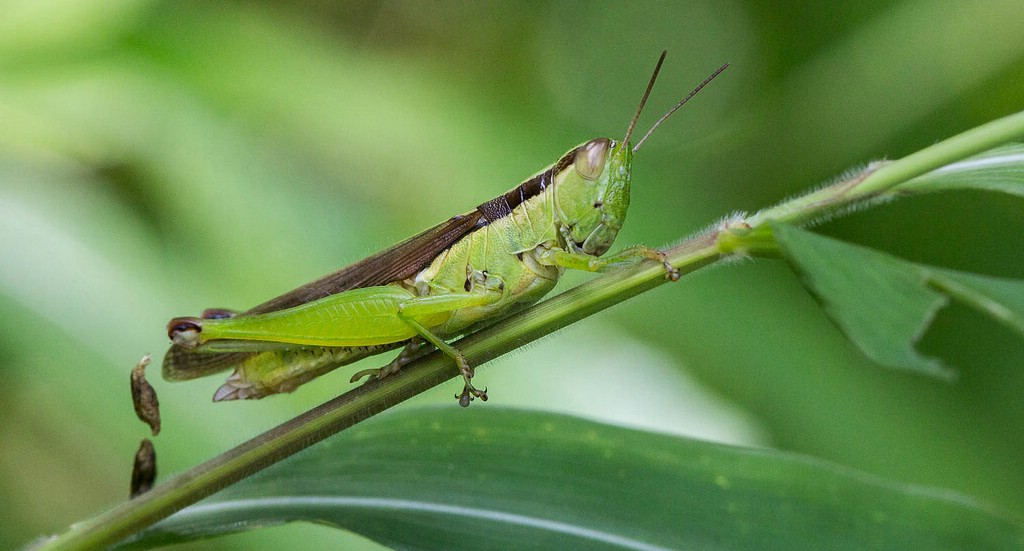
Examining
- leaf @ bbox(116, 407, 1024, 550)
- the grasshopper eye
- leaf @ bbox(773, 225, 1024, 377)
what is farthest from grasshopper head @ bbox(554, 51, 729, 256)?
leaf @ bbox(773, 225, 1024, 377)

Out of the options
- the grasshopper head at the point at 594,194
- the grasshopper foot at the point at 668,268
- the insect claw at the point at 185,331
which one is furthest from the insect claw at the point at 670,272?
the insect claw at the point at 185,331

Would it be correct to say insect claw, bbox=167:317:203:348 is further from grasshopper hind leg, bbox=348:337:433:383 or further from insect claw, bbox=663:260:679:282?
insect claw, bbox=663:260:679:282

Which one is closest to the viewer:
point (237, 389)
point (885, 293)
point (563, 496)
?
point (885, 293)

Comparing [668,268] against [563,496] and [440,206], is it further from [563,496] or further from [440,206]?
[440,206]

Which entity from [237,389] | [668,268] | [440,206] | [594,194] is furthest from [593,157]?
[440,206]

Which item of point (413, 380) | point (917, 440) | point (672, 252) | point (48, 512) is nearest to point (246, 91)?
point (48, 512)

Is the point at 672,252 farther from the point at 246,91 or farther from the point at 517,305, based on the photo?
the point at 246,91

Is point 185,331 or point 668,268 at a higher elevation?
point 185,331
